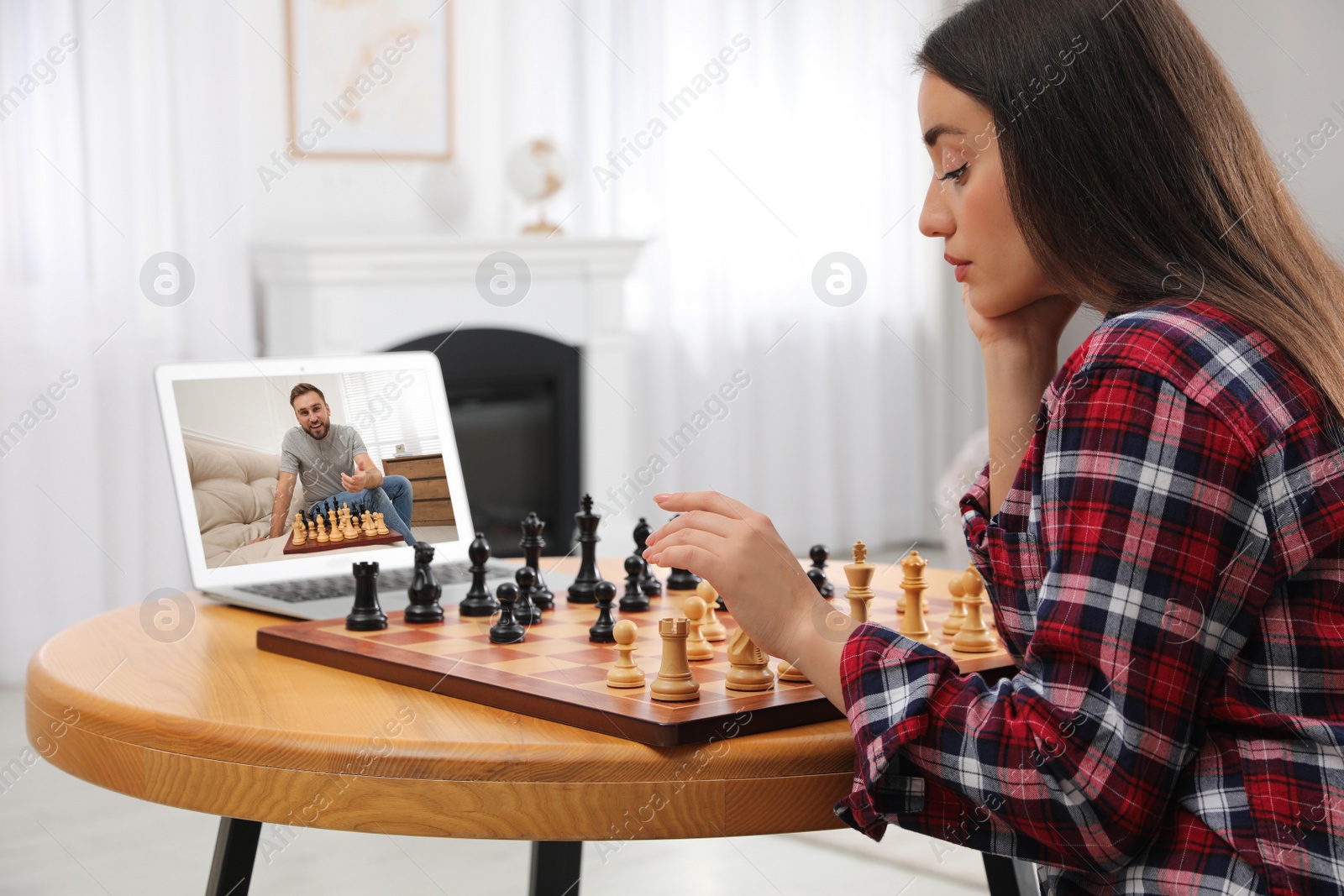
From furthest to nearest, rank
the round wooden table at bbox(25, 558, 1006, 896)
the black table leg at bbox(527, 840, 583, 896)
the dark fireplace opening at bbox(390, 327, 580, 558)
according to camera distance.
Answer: the dark fireplace opening at bbox(390, 327, 580, 558), the black table leg at bbox(527, 840, 583, 896), the round wooden table at bbox(25, 558, 1006, 896)

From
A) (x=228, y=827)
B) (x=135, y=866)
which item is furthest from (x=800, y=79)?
(x=228, y=827)

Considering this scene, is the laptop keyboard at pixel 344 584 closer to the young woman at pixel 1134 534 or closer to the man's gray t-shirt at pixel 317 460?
the man's gray t-shirt at pixel 317 460

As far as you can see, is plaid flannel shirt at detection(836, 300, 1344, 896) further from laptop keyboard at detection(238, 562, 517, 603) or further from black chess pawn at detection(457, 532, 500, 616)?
laptop keyboard at detection(238, 562, 517, 603)

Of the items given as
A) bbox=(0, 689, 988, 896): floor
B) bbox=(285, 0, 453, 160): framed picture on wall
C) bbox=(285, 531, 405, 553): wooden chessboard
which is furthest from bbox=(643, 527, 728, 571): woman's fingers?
bbox=(285, 0, 453, 160): framed picture on wall

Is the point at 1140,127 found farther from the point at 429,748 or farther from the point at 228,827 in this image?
the point at 228,827

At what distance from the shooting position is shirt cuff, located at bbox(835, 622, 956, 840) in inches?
38.0

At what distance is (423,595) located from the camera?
4.59ft

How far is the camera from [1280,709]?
0.92 meters

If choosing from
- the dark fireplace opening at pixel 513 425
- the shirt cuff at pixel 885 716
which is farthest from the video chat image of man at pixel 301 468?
the dark fireplace opening at pixel 513 425

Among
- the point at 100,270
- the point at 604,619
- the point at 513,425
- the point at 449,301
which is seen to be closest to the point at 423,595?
the point at 604,619

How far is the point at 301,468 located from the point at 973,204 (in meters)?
0.78

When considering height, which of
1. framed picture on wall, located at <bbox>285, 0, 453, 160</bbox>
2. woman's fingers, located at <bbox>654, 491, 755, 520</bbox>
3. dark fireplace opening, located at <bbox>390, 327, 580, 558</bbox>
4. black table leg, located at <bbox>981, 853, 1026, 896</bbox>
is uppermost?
framed picture on wall, located at <bbox>285, 0, 453, 160</bbox>

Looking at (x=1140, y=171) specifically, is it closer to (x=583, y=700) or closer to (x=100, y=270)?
(x=583, y=700)

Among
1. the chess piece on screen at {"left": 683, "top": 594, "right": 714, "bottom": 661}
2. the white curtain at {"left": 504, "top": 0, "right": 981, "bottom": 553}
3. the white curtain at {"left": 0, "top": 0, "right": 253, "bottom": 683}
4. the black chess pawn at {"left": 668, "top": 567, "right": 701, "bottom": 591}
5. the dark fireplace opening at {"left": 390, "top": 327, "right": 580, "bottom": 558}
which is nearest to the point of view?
the chess piece on screen at {"left": 683, "top": 594, "right": 714, "bottom": 661}
